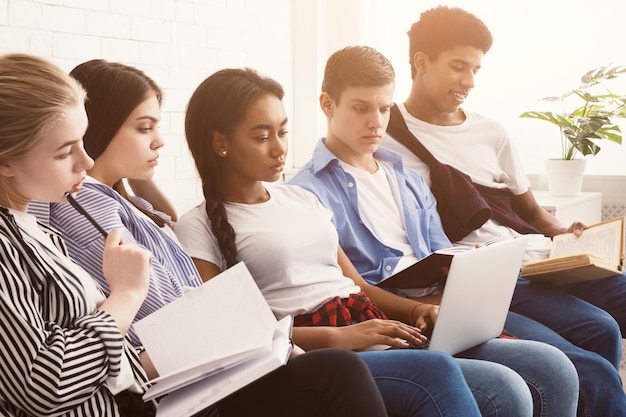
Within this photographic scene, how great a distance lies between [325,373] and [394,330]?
34 cm

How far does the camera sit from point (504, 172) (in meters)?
2.52

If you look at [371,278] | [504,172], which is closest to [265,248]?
[371,278]

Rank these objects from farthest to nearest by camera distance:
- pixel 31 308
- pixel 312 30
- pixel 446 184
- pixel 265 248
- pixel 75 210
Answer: pixel 312 30 → pixel 446 184 → pixel 265 248 → pixel 75 210 → pixel 31 308

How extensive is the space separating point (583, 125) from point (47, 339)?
251 centimetres

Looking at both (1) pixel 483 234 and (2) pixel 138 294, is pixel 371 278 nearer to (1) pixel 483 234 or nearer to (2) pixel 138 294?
(1) pixel 483 234

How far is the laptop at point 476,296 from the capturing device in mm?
1493

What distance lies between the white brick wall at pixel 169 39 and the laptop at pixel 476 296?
61.3 inches

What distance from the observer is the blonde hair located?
3.55ft

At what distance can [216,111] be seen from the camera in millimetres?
1707

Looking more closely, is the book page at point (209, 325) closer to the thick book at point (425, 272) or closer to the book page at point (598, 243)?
the thick book at point (425, 272)

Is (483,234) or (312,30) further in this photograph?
(312,30)

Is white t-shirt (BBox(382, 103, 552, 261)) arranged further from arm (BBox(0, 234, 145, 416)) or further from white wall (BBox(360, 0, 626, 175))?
arm (BBox(0, 234, 145, 416))

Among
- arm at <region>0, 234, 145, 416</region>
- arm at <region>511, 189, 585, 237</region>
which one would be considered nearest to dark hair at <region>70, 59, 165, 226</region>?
arm at <region>0, 234, 145, 416</region>

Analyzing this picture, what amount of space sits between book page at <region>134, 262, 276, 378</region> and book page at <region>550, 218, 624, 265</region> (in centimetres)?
121
